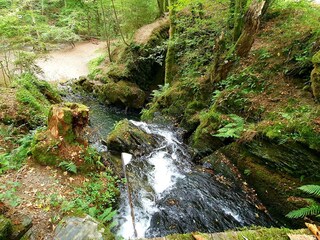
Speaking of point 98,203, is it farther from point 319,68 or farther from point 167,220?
point 319,68

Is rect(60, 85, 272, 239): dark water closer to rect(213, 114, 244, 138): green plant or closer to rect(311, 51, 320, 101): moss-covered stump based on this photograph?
rect(213, 114, 244, 138): green plant

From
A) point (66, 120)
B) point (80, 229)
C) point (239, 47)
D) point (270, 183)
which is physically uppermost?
point (239, 47)

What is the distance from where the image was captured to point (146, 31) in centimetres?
1569

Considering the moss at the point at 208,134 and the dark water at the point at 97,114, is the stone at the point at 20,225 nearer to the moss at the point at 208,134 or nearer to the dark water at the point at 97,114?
the dark water at the point at 97,114

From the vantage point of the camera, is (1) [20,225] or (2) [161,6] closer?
(1) [20,225]

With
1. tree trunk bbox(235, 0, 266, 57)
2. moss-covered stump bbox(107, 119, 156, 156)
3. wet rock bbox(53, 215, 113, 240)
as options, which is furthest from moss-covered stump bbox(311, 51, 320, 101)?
wet rock bbox(53, 215, 113, 240)

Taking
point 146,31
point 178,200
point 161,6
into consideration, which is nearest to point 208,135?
point 178,200

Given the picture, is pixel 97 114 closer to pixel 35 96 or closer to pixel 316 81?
pixel 35 96

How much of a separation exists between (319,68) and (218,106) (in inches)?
124

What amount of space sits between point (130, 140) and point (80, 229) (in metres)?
4.50

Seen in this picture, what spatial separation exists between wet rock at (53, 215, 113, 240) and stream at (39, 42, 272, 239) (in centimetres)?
129

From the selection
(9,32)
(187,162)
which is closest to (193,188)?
(187,162)

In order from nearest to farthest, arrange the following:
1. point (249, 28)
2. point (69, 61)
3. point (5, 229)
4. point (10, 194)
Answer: point (5, 229)
point (10, 194)
point (249, 28)
point (69, 61)

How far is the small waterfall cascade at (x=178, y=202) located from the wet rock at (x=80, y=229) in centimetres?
128
